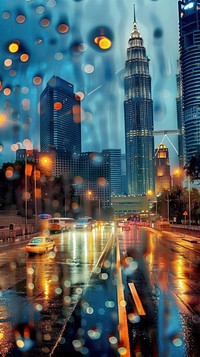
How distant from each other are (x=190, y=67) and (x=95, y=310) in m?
114

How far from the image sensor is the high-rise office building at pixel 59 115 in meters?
31.5

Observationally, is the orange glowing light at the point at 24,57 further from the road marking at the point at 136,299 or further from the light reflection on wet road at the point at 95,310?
the road marking at the point at 136,299

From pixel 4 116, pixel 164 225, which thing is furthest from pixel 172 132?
pixel 4 116

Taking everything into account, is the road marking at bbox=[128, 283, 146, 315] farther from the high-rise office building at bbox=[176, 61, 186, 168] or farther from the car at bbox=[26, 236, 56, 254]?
the high-rise office building at bbox=[176, 61, 186, 168]

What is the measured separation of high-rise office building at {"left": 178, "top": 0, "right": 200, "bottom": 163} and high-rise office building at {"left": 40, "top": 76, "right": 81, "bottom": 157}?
31.1 meters

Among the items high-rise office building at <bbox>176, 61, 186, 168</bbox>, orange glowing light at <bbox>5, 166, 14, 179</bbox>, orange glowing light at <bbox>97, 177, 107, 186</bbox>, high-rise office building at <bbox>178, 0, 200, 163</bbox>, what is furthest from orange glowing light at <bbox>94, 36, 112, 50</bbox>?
orange glowing light at <bbox>97, 177, 107, 186</bbox>

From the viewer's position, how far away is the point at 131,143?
617 ft

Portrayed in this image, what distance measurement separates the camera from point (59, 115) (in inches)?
1809

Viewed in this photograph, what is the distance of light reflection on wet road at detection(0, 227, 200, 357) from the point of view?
719 cm

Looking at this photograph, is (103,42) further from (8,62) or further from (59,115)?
(59,115)

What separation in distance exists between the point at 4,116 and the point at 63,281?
12452 mm

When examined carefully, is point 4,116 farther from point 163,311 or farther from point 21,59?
point 163,311

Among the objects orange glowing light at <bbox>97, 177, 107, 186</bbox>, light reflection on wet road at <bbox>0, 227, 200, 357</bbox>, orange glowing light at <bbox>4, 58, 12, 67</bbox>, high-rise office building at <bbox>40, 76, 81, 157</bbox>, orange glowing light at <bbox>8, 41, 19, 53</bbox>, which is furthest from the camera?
orange glowing light at <bbox>97, 177, 107, 186</bbox>

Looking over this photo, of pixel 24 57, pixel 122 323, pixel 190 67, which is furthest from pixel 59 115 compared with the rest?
pixel 190 67
